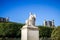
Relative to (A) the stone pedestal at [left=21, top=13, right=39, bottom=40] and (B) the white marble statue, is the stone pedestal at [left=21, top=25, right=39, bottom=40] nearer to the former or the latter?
(A) the stone pedestal at [left=21, top=13, right=39, bottom=40]

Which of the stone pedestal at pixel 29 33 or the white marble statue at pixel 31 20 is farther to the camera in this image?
the white marble statue at pixel 31 20

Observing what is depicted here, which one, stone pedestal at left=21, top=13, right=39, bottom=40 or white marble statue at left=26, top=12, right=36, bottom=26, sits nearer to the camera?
stone pedestal at left=21, top=13, right=39, bottom=40

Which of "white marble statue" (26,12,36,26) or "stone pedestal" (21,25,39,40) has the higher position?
"white marble statue" (26,12,36,26)

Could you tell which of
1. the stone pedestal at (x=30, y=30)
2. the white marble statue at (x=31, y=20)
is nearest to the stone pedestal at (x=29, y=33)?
the stone pedestal at (x=30, y=30)

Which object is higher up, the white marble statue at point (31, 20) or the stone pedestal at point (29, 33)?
the white marble statue at point (31, 20)

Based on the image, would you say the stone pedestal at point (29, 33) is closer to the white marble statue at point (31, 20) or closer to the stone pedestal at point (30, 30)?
the stone pedestal at point (30, 30)

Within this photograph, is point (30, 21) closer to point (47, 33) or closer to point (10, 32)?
point (10, 32)

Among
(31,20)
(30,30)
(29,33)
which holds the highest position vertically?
(31,20)

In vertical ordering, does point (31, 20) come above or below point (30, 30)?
above

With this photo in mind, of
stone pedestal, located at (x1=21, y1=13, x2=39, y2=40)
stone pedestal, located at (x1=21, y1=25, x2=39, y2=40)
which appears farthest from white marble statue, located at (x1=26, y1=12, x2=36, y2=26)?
stone pedestal, located at (x1=21, y1=25, x2=39, y2=40)

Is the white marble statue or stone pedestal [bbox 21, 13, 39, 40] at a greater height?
the white marble statue

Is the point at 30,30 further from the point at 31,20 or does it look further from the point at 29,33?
the point at 31,20

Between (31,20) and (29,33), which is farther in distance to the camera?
(31,20)

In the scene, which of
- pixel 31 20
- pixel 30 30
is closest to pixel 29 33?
pixel 30 30
